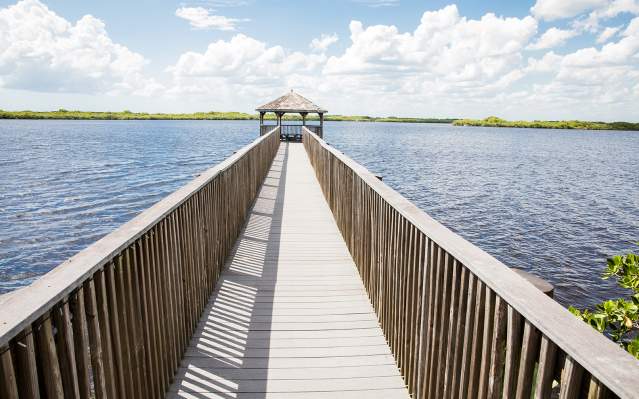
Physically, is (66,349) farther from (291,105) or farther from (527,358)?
(291,105)

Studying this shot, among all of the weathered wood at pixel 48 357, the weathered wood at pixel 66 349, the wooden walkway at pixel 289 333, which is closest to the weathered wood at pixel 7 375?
the weathered wood at pixel 48 357

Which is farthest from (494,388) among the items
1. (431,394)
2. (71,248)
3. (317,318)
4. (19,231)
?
(19,231)

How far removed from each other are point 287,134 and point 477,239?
17575mm

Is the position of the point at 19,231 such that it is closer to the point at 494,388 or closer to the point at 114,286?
the point at 114,286

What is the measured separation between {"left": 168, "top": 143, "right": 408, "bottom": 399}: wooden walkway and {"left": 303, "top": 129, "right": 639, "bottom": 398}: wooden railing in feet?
0.82

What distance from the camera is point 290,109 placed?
2931cm

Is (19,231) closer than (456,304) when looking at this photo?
No

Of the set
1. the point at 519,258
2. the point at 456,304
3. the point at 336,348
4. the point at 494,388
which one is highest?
the point at 456,304

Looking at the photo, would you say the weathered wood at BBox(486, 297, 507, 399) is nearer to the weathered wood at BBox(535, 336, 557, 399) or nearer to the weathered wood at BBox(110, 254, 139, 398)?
the weathered wood at BBox(535, 336, 557, 399)

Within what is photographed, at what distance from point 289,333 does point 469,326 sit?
79.3 inches

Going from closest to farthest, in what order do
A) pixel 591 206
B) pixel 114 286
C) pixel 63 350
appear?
pixel 63 350 < pixel 114 286 < pixel 591 206

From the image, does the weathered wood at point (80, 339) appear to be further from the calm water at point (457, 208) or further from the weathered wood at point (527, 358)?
the calm water at point (457, 208)

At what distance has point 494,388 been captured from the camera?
6.47ft

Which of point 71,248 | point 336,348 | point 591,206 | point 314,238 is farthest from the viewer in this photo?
point 591,206
